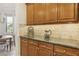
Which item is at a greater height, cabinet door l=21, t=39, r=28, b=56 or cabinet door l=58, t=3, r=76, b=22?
cabinet door l=58, t=3, r=76, b=22

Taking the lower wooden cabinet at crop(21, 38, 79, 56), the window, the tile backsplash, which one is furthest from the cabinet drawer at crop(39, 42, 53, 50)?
the window

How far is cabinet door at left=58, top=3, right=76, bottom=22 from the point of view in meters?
2.01

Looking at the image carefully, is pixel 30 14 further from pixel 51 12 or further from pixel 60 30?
pixel 60 30

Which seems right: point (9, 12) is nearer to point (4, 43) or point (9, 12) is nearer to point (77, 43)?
point (4, 43)

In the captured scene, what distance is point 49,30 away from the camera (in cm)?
204

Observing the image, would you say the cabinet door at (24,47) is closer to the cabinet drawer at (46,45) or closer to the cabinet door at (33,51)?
the cabinet door at (33,51)

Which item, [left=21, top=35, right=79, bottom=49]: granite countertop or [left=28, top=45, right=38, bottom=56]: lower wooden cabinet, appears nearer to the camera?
[left=21, top=35, right=79, bottom=49]: granite countertop

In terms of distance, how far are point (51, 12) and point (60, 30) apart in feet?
0.84

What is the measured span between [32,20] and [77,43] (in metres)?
0.63

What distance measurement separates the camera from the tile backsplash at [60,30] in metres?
1.98

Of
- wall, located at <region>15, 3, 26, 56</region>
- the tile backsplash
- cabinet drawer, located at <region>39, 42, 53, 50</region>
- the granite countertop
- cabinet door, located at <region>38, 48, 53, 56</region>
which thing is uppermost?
wall, located at <region>15, 3, 26, 56</region>

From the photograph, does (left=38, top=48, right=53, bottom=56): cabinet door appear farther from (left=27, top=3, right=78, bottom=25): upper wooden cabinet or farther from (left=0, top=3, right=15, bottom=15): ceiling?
Result: (left=0, top=3, right=15, bottom=15): ceiling

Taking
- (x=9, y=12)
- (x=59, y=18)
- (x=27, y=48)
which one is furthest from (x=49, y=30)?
(x=9, y=12)

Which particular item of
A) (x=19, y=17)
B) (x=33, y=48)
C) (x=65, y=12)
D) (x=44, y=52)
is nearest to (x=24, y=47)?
(x=33, y=48)
